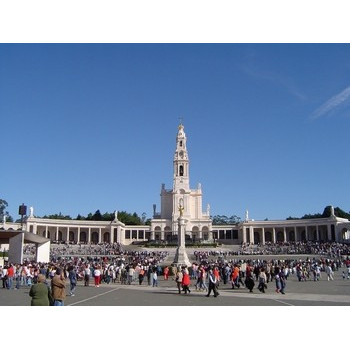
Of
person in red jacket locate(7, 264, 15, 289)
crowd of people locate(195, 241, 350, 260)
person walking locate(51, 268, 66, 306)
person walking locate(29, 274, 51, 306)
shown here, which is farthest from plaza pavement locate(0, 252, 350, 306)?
crowd of people locate(195, 241, 350, 260)

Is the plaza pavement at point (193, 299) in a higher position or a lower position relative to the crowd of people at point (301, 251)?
lower

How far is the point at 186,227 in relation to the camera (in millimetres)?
92500

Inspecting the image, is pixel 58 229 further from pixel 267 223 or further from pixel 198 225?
pixel 267 223

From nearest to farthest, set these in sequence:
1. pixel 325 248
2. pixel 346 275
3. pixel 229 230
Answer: pixel 346 275, pixel 325 248, pixel 229 230

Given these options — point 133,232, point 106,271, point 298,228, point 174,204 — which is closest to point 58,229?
point 133,232

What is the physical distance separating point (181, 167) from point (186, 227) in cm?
1519

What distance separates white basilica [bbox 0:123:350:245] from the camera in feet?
298

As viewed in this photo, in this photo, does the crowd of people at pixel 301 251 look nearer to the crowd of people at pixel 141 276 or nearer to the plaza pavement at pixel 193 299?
the crowd of people at pixel 141 276

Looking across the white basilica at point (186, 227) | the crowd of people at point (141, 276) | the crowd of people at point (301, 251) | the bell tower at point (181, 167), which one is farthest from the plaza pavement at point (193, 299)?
the bell tower at point (181, 167)

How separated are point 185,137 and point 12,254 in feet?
237

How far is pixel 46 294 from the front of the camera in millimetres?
9000

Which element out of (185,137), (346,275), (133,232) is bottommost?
(346,275)

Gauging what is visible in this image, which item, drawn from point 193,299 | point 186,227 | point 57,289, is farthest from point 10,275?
point 186,227

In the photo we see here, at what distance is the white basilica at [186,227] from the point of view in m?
90.8
